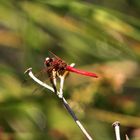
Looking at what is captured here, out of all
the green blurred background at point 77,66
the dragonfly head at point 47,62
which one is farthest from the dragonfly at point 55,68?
the green blurred background at point 77,66

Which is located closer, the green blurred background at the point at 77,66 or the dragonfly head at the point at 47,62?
the dragonfly head at the point at 47,62

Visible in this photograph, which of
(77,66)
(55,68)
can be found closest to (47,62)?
(55,68)

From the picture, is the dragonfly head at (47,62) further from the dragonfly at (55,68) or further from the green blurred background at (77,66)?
the green blurred background at (77,66)

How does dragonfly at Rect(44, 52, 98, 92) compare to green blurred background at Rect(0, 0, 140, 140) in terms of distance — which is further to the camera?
green blurred background at Rect(0, 0, 140, 140)

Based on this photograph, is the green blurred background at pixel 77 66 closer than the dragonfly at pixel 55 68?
No

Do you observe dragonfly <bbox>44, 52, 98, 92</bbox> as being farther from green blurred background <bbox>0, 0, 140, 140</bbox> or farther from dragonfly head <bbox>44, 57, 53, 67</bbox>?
green blurred background <bbox>0, 0, 140, 140</bbox>

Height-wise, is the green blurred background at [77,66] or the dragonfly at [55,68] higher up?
the green blurred background at [77,66]

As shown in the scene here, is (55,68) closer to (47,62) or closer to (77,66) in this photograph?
(47,62)

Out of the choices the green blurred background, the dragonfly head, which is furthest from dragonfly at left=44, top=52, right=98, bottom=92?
the green blurred background

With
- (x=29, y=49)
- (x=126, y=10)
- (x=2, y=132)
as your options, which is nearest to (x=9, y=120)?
(x=2, y=132)
